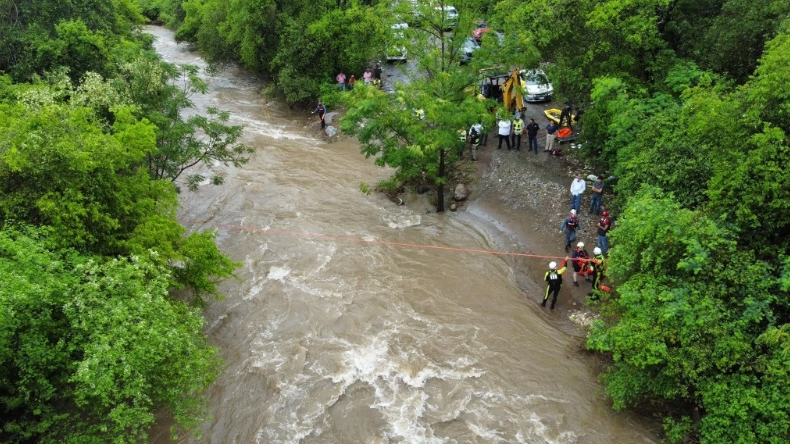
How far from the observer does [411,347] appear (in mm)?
13148

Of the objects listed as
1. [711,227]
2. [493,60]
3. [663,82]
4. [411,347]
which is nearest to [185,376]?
[411,347]

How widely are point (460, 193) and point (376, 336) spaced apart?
8.17 m

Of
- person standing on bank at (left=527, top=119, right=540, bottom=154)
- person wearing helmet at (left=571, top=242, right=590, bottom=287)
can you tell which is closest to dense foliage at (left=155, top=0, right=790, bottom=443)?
person wearing helmet at (left=571, top=242, right=590, bottom=287)

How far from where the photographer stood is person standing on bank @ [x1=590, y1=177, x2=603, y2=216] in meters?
16.7

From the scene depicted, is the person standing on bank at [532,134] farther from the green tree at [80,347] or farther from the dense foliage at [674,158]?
the green tree at [80,347]

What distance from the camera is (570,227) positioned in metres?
16.0

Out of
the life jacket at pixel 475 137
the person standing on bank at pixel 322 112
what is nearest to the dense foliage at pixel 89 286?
the life jacket at pixel 475 137

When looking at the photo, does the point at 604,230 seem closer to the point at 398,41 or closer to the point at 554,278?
the point at 554,278

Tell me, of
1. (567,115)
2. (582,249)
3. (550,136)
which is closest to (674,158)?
(582,249)

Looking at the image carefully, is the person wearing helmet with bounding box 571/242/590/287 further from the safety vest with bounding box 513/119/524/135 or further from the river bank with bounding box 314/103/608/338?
the safety vest with bounding box 513/119/524/135

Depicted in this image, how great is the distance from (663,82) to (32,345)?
1857 centimetres

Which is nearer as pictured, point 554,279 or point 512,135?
point 554,279

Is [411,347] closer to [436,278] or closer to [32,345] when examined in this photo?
[436,278]

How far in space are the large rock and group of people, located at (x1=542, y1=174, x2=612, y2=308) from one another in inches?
158
